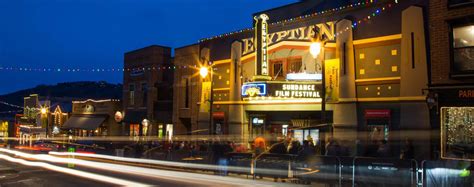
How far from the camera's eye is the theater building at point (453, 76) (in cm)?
1697

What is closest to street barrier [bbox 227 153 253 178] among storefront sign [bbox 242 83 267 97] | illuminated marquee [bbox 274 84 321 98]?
storefront sign [bbox 242 83 267 97]

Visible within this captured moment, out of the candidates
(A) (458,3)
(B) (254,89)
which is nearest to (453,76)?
(A) (458,3)

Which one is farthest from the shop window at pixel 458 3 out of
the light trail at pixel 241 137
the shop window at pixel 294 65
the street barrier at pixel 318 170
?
the shop window at pixel 294 65

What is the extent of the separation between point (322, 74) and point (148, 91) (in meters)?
20.3

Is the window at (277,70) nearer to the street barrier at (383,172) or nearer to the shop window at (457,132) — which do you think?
the shop window at (457,132)

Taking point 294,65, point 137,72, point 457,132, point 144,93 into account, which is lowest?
point 457,132

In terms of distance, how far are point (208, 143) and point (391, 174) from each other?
15208 millimetres

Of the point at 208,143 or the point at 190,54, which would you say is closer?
the point at 208,143

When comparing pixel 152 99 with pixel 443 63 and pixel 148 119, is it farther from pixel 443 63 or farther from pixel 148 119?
pixel 443 63

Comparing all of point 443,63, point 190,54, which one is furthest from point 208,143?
point 443,63

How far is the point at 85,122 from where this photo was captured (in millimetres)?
44812

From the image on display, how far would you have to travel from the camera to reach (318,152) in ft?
71.5

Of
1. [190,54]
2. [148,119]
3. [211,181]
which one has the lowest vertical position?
[211,181]

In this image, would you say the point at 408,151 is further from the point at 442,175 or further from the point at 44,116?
the point at 44,116
